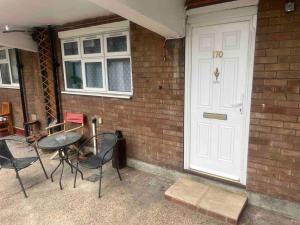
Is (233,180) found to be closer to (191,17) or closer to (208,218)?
(208,218)

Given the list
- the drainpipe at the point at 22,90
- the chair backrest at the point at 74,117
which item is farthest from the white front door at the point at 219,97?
the drainpipe at the point at 22,90

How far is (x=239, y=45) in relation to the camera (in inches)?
107

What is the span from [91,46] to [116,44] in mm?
635

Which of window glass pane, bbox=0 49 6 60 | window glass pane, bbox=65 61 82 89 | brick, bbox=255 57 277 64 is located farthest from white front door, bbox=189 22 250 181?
window glass pane, bbox=0 49 6 60

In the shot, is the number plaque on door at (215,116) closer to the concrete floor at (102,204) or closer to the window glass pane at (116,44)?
the concrete floor at (102,204)

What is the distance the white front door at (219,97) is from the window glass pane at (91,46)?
6.22ft

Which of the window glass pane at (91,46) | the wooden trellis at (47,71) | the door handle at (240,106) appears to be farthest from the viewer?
the wooden trellis at (47,71)

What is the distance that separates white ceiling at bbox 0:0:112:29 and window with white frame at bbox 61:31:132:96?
0.42 meters

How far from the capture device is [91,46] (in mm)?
4285

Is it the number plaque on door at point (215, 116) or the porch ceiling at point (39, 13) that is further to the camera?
the porch ceiling at point (39, 13)

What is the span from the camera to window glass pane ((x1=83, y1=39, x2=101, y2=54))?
4176 millimetres

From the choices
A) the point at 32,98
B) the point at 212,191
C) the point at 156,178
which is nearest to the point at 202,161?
the point at 212,191

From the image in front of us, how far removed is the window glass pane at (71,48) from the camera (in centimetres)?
454

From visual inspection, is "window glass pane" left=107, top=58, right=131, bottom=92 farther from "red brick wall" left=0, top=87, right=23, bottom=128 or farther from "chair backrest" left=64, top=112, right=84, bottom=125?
"red brick wall" left=0, top=87, right=23, bottom=128
